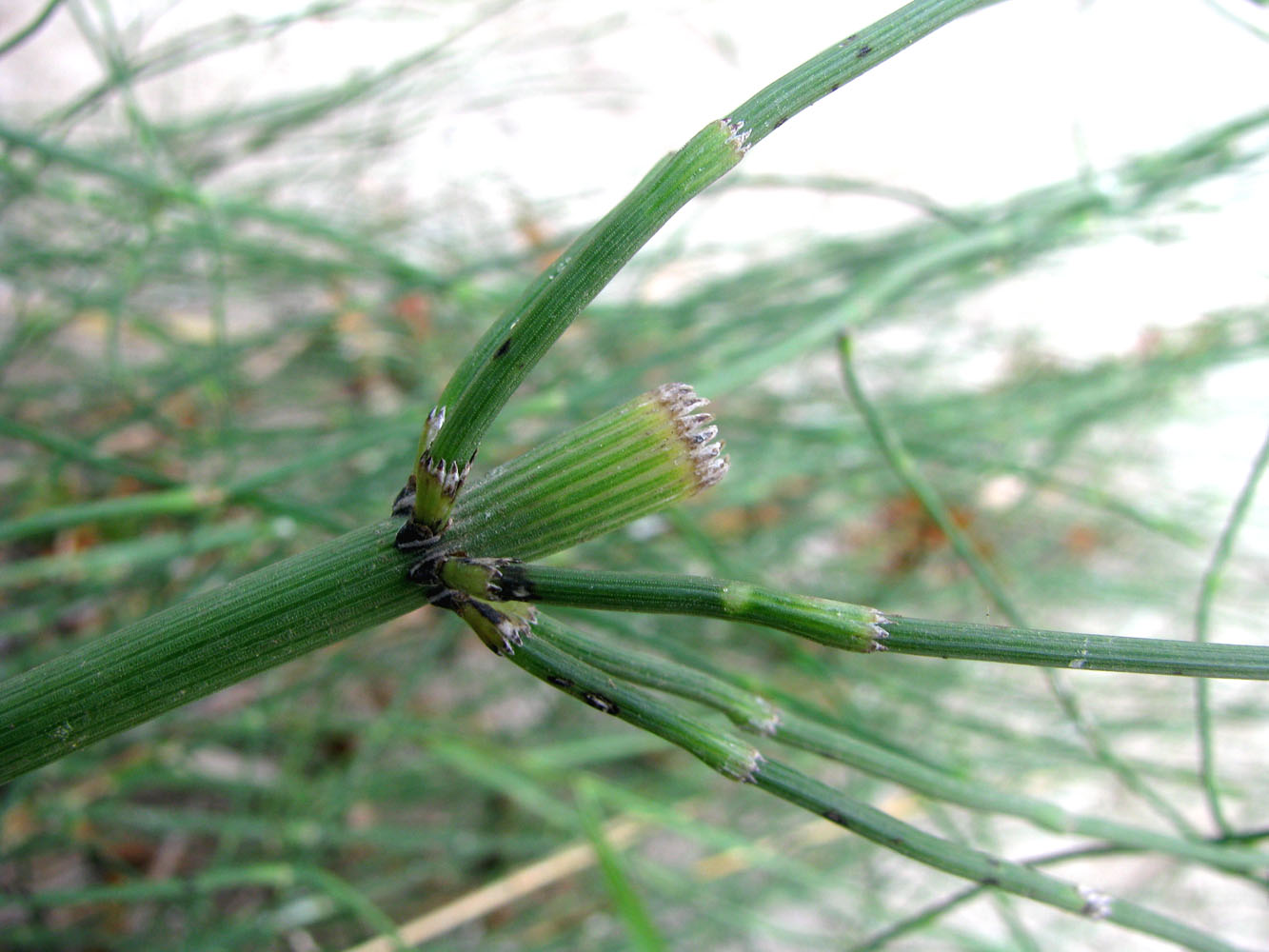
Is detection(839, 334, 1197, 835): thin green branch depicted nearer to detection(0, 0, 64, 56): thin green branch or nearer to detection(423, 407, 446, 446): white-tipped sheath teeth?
detection(423, 407, 446, 446): white-tipped sheath teeth

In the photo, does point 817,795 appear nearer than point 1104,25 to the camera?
Yes

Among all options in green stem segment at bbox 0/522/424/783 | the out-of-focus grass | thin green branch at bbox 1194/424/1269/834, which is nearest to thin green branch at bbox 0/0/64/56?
the out-of-focus grass

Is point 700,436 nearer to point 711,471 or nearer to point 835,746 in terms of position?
point 711,471

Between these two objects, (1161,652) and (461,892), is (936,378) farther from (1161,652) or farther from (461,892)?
(1161,652)

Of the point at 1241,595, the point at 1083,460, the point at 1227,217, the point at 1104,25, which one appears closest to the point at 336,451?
the point at 1227,217

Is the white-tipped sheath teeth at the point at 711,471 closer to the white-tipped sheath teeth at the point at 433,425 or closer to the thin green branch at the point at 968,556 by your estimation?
the white-tipped sheath teeth at the point at 433,425

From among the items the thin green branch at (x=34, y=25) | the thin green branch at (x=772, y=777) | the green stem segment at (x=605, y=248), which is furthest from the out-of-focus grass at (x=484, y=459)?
the green stem segment at (x=605, y=248)

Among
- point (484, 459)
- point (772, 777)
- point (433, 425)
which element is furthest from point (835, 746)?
point (484, 459)
